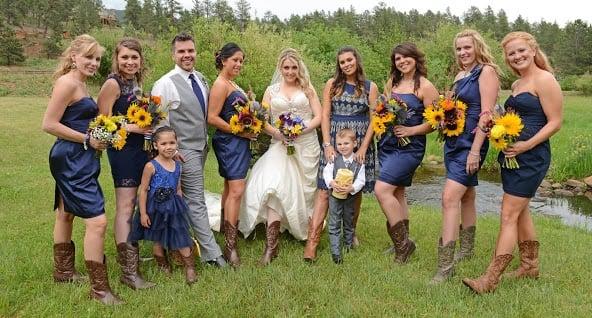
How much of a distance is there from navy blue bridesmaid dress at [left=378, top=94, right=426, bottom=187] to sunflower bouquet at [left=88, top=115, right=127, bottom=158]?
2.95 metres

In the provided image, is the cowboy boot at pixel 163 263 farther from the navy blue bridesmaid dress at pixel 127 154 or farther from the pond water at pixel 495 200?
the pond water at pixel 495 200

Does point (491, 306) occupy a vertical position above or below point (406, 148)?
below

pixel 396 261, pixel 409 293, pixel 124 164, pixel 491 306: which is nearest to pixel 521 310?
pixel 491 306

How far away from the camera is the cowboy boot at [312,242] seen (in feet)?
19.8

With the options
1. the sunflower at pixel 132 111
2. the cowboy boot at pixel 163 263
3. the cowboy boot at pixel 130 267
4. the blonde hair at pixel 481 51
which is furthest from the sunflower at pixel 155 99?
the blonde hair at pixel 481 51

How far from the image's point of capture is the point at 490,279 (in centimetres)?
501

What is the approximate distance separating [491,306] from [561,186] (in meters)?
12.3

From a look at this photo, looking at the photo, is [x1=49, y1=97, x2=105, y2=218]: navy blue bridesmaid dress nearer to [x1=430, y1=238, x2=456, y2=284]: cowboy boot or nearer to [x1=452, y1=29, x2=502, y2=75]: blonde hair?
[x1=430, y1=238, x2=456, y2=284]: cowboy boot

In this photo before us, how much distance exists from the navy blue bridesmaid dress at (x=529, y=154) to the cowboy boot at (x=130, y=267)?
12.5 feet

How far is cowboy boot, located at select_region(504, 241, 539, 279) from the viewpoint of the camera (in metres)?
5.43

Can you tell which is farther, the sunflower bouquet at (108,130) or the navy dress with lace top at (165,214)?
the navy dress with lace top at (165,214)

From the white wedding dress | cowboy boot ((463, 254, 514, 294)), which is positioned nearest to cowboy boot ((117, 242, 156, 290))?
the white wedding dress

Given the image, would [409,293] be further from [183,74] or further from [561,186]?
[561,186]

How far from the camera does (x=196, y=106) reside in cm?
576
